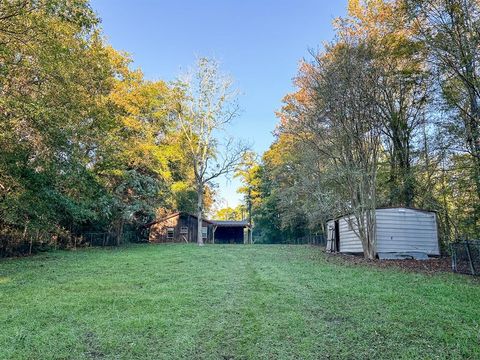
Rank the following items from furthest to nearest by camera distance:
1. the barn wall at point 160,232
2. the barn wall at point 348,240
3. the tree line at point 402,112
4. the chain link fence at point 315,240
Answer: the barn wall at point 160,232 < the chain link fence at point 315,240 < the barn wall at point 348,240 < the tree line at point 402,112

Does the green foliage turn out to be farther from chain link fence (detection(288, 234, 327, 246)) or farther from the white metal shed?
chain link fence (detection(288, 234, 327, 246))

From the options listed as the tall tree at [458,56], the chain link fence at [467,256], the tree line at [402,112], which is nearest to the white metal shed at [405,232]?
the tree line at [402,112]

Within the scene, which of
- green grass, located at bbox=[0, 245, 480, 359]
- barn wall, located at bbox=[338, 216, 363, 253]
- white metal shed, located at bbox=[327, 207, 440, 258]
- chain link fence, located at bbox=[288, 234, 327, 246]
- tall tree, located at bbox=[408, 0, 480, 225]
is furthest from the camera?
chain link fence, located at bbox=[288, 234, 327, 246]

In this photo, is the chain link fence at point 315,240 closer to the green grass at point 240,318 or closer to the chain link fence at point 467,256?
the chain link fence at point 467,256

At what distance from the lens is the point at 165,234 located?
2961cm

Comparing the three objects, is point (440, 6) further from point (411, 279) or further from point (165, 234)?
point (165, 234)

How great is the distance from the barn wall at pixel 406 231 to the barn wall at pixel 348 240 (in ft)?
A: 4.25

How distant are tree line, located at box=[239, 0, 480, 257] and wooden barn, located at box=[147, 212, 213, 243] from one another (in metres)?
17.0

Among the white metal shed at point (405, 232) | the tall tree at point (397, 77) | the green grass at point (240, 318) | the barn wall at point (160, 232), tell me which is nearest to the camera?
the green grass at point (240, 318)

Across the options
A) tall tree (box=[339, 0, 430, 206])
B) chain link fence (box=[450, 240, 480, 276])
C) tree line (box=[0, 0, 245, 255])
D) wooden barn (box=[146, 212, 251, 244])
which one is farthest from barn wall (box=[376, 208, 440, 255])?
wooden barn (box=[146, 212, 251, 244])

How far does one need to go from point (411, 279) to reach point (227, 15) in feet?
43.5

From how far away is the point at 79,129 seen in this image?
1215 cm

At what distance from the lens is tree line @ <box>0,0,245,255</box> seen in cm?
850

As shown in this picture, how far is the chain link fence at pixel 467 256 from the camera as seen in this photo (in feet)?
27.0
